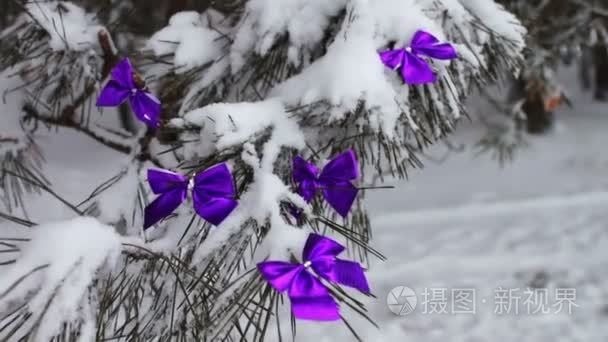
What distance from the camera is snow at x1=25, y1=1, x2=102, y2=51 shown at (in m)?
0.83

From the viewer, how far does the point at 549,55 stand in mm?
1884

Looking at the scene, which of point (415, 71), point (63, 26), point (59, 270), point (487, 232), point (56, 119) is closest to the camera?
point (59, 270)

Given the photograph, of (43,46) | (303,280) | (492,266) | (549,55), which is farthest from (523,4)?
(303,280)

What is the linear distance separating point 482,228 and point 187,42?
2021mm

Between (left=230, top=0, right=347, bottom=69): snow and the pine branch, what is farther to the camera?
the pine branch

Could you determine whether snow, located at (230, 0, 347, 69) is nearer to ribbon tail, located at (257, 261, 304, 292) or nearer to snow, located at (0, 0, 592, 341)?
snow, located at (0, 0, 592, 341)

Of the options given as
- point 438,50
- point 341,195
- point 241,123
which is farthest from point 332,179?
point 438,50

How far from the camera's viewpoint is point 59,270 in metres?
0.49

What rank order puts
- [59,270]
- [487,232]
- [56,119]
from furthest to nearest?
[487,232] < [56,119] < [59,270]

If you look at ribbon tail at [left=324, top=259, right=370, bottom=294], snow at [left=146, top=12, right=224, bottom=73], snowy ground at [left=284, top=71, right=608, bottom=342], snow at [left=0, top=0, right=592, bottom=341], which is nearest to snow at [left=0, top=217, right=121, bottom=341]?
snow at [left=0, top=0, right=592, bottom=341]

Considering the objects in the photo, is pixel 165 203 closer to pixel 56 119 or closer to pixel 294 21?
pixel 294 21

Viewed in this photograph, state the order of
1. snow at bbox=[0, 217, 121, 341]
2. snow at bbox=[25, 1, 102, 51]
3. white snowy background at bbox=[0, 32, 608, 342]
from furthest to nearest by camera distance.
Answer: white snowy background at bbox=[0, 32, 608, 342]
snow at bbox=[25, 1, 102, 51]
snow at bbox=[0, 217, 121, 341]

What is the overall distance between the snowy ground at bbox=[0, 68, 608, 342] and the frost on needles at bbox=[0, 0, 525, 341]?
0.17 meters

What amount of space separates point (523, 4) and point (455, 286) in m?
1.06
